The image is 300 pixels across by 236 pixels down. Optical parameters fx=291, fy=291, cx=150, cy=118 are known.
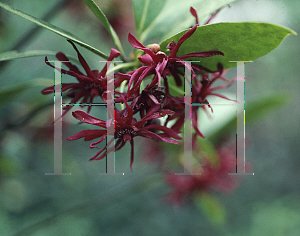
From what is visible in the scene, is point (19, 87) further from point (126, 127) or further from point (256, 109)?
point (256, 109)

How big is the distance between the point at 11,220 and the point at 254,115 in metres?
1.12

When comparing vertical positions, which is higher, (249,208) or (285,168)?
(285,168)

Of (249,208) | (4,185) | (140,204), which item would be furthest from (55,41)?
(249,208)

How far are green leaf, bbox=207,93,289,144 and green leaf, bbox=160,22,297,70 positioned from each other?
0.42 m

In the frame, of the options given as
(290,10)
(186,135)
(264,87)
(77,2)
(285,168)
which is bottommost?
(285,168)

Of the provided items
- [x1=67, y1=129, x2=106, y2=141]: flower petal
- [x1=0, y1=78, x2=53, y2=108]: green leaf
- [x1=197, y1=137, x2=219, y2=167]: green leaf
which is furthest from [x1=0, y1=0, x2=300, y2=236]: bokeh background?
[x1=67, y1=129, x2=106, y2=141]: flower petal

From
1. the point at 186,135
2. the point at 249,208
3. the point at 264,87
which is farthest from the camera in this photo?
the point at 264,87

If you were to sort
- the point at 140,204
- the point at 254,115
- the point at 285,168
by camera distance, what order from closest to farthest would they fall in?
the point at 254,115, the point at 140,204, the point at 285,168

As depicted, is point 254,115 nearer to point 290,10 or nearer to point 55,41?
point 55,41

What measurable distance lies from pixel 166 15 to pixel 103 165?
1212mm

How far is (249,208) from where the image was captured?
87.7 inches

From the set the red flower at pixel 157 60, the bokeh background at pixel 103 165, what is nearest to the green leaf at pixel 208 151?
the bokeh background at pixel 103 165

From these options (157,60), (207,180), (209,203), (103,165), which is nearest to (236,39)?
(157,60)

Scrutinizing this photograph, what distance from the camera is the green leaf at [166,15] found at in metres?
0.62
